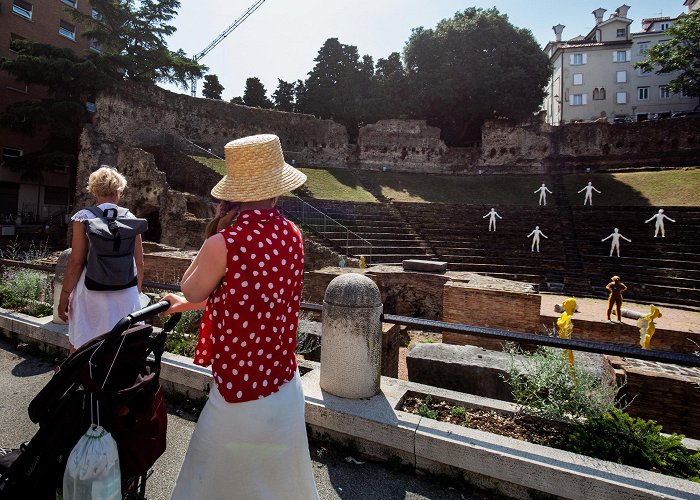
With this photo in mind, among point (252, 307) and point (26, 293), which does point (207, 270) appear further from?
point (26, 293)

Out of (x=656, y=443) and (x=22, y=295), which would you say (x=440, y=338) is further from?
(x=22, y=295)

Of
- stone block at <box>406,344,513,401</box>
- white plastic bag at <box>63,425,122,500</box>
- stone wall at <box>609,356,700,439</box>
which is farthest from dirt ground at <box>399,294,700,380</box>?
white plastic bag at <box>63,425,122,500</box>

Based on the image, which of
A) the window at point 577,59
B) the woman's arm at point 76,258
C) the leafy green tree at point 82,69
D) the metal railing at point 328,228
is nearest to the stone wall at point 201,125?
the leafy green tree at point 82,69

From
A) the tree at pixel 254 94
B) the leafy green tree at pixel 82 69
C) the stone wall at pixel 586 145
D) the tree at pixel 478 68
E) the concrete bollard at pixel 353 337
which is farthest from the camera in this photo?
the tree at pixel 254 94

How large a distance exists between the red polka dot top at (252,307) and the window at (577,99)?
187ft

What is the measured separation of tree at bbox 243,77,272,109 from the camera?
138 ft

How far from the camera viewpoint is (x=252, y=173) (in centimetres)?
193

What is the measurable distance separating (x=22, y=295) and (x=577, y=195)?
29.5 metres

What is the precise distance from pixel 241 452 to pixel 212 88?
45.1 metres

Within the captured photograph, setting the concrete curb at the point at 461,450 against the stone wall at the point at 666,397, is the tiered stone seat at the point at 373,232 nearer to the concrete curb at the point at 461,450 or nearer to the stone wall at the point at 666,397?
the stone wall at the point at 666,397

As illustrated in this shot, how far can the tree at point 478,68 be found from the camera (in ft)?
115

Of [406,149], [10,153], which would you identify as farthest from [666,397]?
[10,153]

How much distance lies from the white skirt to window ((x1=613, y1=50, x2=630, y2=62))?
193 feet

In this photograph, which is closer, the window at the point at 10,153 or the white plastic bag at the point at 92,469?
the white plastic bag at the point at 92,469
